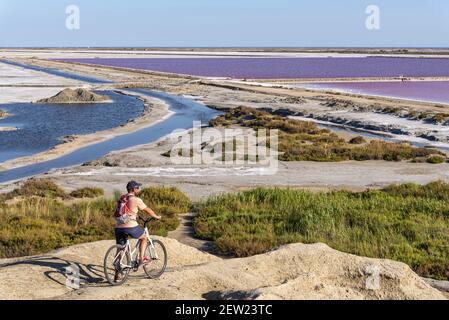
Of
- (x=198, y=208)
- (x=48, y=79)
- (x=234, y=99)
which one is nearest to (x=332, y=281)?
(x=198, y=208)

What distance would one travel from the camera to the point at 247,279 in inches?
430

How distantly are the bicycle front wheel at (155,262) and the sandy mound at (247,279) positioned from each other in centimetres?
17

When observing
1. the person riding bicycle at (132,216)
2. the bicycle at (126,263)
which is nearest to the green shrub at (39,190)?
the bicycle at (126,263)

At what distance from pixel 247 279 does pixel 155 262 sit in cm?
233

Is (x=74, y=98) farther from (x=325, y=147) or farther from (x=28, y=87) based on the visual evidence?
(x=325, y=147)

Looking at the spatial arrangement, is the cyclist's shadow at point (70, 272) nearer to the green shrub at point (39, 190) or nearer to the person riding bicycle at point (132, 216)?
the person riding bicycle at point (132, 216)

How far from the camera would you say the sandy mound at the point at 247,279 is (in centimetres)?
971

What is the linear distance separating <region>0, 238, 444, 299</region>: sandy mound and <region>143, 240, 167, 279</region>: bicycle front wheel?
173 millimetres

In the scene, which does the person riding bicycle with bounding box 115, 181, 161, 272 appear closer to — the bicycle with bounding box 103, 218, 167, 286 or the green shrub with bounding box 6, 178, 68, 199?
the bicycle with bounding box 103, 218, 167, 286

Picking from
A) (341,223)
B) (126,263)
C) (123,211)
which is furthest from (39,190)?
(123,211)

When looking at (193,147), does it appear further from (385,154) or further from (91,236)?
(91,236)

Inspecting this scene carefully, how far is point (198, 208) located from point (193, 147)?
15243 millimetres

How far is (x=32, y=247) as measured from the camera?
15.0 metres

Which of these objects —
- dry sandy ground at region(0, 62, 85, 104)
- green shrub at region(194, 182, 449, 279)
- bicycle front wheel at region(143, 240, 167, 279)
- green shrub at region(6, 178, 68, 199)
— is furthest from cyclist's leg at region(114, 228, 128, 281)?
dry sandy ground at region(0, 62, 85, 104)
